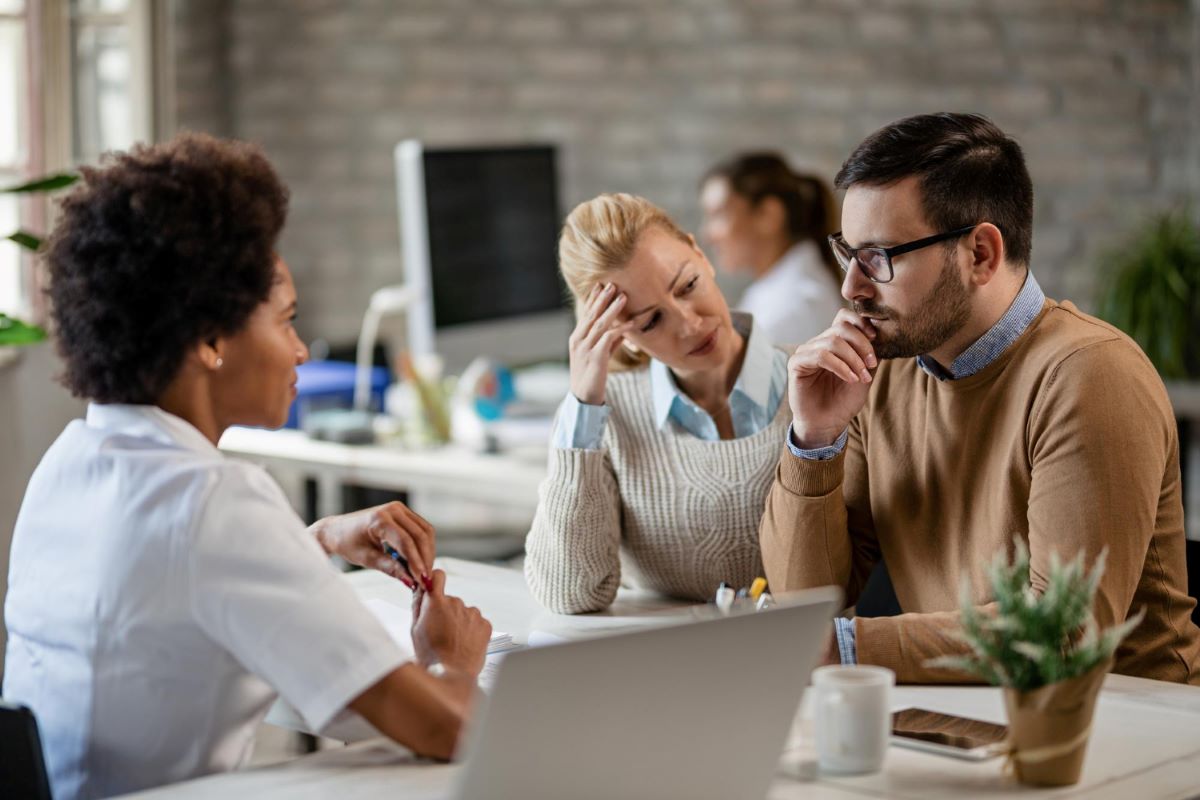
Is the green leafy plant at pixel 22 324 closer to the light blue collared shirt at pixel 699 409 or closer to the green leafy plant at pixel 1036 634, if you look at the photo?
the light blue collared shirt at pixel 699 409

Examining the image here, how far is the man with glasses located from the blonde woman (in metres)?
0.18

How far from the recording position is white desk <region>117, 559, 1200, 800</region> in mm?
1313

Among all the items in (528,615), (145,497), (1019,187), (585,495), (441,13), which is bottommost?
(528,615)

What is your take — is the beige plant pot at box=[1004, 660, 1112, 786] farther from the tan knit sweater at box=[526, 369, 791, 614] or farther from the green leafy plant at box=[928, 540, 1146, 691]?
the tan knit sweater at box=[526, 369, 791, 614]

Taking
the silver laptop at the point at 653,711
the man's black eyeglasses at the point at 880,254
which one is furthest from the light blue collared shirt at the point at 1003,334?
the silver laptop at the point at 653,711

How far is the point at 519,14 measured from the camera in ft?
17.4

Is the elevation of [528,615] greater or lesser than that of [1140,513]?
lesser

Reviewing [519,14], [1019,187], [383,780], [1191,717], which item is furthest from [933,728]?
[519,14]

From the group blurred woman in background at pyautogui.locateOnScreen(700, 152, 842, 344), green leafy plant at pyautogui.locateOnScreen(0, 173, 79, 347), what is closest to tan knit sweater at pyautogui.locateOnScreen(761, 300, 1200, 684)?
green leafy plant at pyautogui.locateOnScreen(0, 173, 79, 347)

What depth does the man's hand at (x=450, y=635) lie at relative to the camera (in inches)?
62.0

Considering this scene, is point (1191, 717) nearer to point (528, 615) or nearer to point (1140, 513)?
point (1140, 513)

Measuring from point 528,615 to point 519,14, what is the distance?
357cm

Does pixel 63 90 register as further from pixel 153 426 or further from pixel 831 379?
pixel 153 426

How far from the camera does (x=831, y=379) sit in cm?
195
